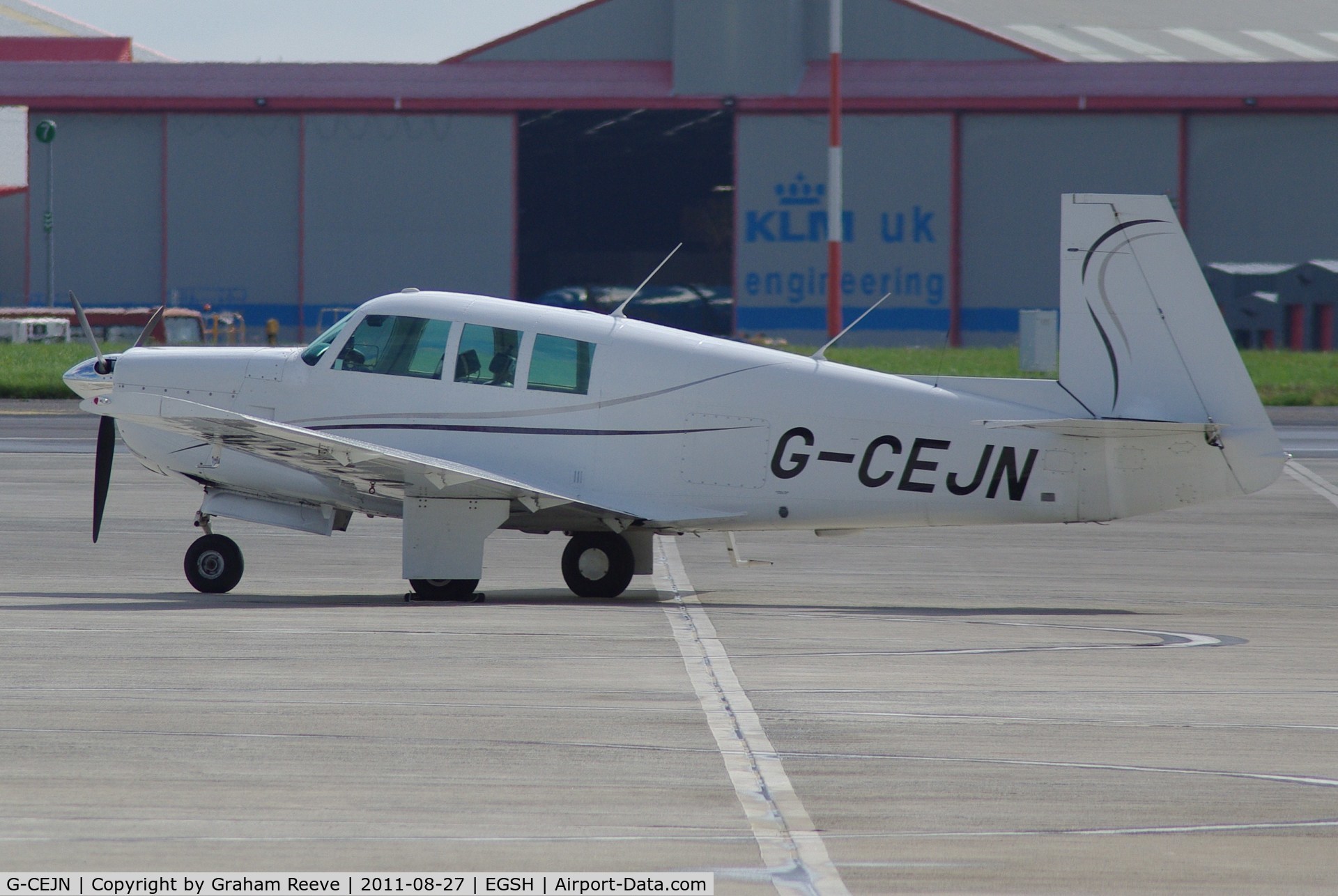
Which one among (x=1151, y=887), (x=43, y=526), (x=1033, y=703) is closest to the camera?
(x=1151, y=887)

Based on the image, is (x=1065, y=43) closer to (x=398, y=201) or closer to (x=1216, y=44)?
(x=1216, y=44)

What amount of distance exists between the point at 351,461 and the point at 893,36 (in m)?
43.4

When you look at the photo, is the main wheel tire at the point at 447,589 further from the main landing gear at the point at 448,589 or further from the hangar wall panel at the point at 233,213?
the hangar wall panel at the point at 233,213

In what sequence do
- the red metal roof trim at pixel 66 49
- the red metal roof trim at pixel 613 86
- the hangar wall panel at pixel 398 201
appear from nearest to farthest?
the red metal roof trim at pixel 613 86
the hangar wall panel at pixel 398 201
the red metal roof trim at pixel 66 49

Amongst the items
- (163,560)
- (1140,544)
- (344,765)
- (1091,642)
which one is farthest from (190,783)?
(1140,544)

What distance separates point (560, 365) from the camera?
11.6 metres

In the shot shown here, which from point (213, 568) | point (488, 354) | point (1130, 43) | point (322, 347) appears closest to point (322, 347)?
point (322, 347)

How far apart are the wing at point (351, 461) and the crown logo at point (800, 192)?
40.3 m

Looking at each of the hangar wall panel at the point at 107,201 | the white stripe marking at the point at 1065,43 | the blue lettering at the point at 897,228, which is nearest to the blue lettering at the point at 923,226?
the blue lettering at the point at 897,228

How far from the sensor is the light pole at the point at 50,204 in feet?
156

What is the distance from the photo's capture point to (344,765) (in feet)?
20.6

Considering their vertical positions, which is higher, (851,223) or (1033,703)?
(851,223)

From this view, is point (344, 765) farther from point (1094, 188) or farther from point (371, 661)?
point (1094, 188)

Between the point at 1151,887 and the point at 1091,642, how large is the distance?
16.0ft
